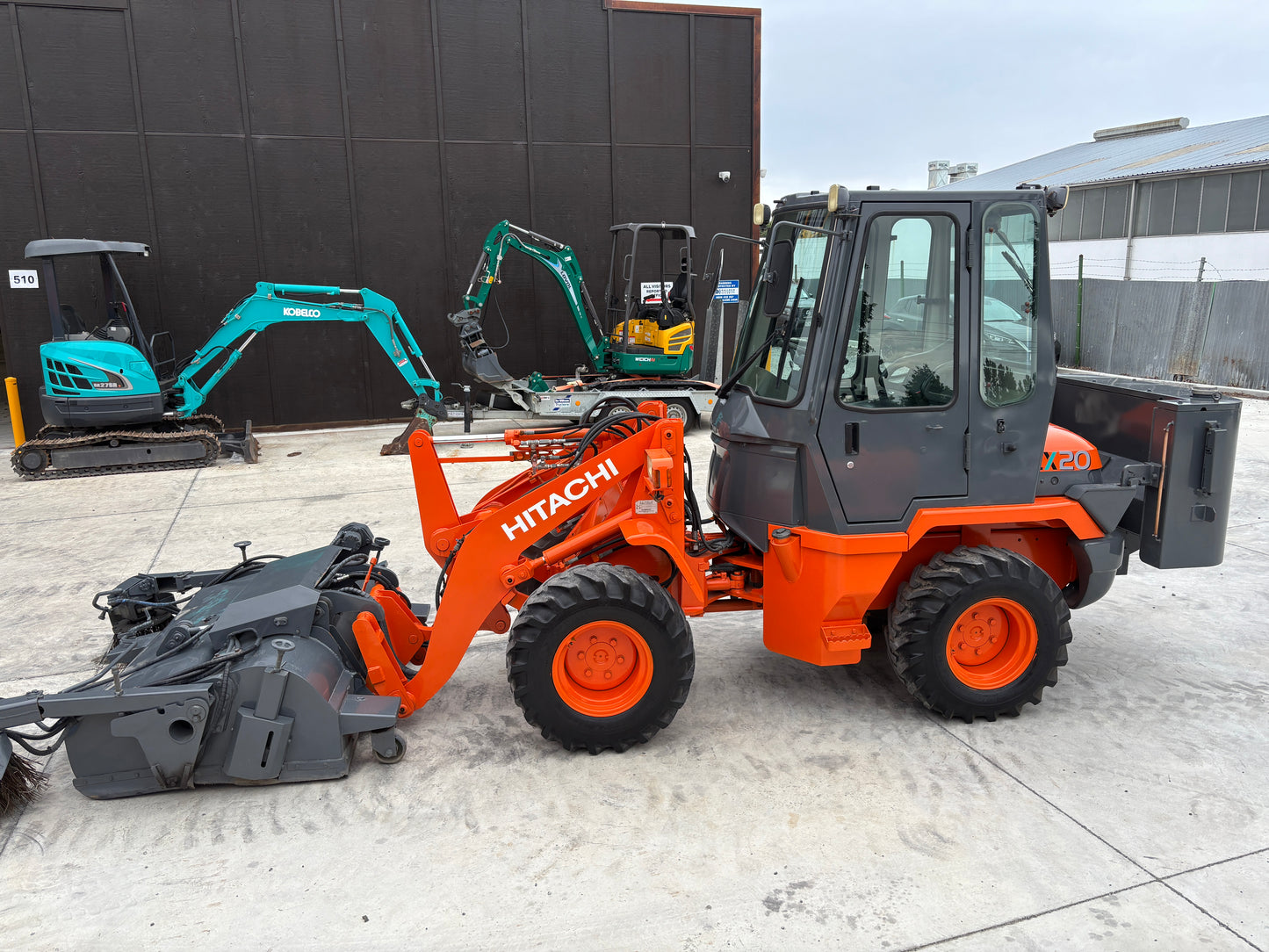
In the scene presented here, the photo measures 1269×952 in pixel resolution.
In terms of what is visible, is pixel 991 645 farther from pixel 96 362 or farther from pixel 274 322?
pixel 96 362

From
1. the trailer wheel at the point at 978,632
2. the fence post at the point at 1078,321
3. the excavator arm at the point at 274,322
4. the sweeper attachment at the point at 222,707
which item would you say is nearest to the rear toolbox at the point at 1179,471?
the trailer wheel at the point at 978,632

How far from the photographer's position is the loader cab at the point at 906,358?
3.87m

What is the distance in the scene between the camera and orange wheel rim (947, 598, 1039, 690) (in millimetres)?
4113

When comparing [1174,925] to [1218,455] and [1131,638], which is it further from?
[1131,638]

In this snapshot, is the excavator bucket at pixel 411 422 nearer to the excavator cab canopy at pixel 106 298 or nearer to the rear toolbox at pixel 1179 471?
the excavator cab canopy at pixel 106 298

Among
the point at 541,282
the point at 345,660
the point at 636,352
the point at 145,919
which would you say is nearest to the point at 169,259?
the point at 541,282

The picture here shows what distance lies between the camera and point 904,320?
392cm

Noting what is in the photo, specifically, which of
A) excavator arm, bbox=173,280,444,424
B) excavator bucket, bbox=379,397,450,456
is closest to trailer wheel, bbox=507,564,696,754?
excavator arm, bbox=173,280,444,424

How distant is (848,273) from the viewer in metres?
3.84

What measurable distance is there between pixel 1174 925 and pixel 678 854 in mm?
1648

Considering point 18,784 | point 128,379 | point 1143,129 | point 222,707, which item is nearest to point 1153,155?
point 1143,129

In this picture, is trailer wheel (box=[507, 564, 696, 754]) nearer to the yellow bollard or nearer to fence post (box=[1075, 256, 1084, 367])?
the yellow bollard

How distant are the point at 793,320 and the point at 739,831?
2223 mm

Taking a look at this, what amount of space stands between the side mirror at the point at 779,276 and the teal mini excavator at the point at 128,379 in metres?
6.95
